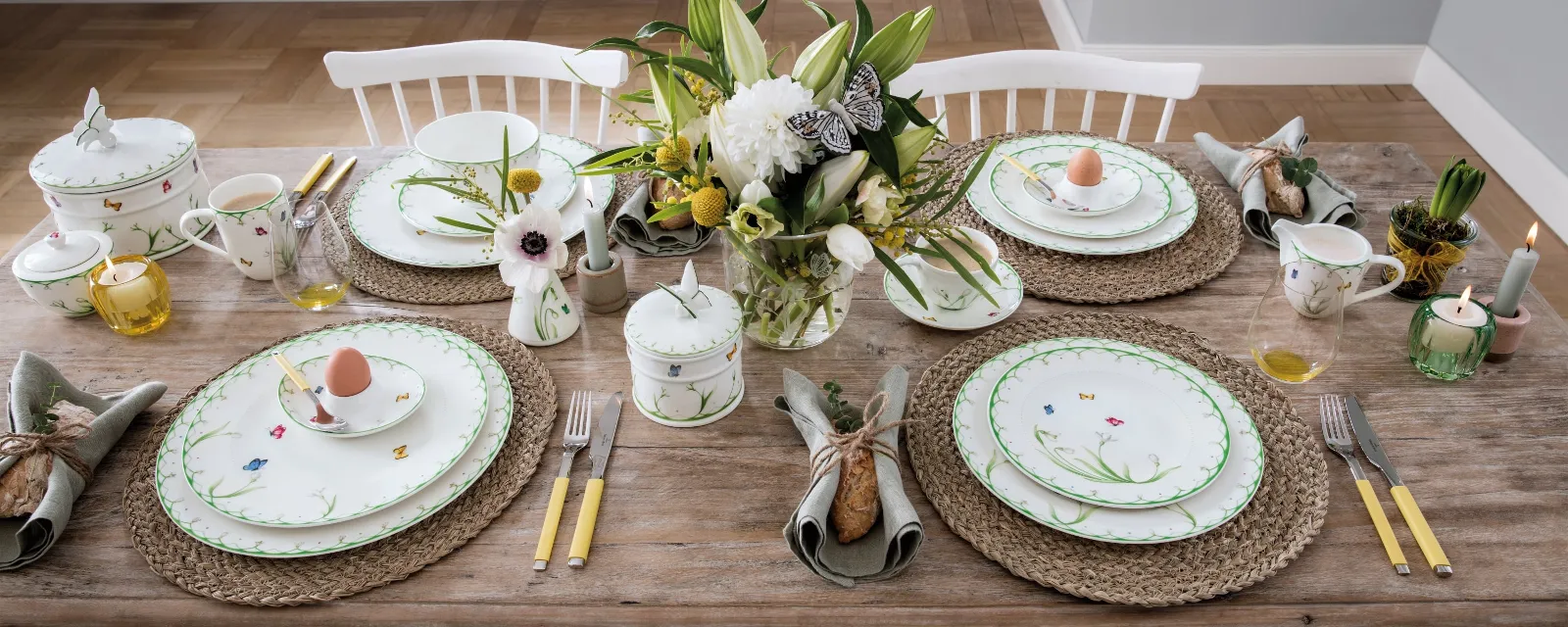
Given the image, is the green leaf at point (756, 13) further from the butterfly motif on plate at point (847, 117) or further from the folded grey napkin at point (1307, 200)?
the folded grey napkin at point (1307, 200)

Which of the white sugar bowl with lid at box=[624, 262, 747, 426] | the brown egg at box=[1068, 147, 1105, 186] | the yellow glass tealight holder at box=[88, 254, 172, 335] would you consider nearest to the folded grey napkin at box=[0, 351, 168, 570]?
the yellow glass tealight holder at box=[88, 254, 172, 335]

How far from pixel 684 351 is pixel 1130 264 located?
2.03ft

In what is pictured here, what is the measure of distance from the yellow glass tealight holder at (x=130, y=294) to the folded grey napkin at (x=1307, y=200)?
52.4 inches

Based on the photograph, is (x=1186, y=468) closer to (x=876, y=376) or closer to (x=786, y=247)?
(x=876, y=376)

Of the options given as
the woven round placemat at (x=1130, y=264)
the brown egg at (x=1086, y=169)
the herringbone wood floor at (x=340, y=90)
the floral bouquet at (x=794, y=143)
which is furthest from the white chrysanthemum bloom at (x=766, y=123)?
the herringbone wood floor at (x=340, y=90)

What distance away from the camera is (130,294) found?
3.77 ft

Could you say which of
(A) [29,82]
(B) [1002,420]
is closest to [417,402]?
(B) [1002,420]

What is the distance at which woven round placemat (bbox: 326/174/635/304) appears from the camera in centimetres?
123

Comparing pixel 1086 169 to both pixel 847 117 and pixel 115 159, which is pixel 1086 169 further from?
pixel 115 159

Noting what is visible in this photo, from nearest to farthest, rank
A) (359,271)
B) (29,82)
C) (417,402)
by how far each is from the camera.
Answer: (417,402) → (359,271) → (29,82)

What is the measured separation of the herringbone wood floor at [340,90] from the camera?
10.4ft

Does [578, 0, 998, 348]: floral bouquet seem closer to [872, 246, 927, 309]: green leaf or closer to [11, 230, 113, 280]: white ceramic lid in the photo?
[872, 246, 927, 309]: green leaf

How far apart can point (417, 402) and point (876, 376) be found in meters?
0.47

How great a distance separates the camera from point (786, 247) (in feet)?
3.36
